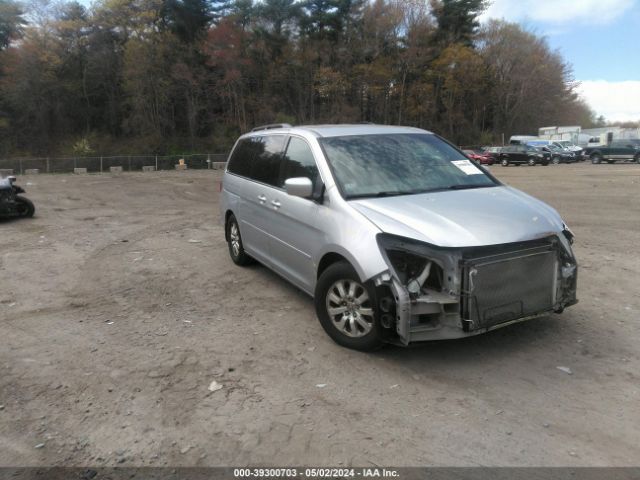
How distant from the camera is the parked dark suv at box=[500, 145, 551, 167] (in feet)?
126

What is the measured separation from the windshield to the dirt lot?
1428 millimetres

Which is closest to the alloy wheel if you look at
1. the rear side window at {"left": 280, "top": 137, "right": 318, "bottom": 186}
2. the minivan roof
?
the rear side window at {"left": 280, "top": 137, "right": 318, "bottom": 186}

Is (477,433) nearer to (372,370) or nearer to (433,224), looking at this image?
(372,370)

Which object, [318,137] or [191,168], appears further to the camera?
[191,168]

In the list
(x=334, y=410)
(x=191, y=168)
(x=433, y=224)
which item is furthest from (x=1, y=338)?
(x=191, y=168)

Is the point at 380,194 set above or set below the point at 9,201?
above

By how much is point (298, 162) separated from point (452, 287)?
227 centimetres

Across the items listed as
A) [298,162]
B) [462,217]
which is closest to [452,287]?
[462,217]

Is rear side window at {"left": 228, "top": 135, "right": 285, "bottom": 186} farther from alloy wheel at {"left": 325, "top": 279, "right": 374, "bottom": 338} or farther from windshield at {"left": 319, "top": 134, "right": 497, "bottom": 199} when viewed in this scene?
alloy wheel at {"left": 325, "top": 279, "right": 374, "bottom": 338}

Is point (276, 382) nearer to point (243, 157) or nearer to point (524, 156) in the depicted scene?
point (243, 157)

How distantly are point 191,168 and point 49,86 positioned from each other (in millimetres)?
26348

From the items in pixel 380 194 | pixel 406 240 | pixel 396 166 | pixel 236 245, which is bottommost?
pixel 236 245

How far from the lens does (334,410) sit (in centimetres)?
340

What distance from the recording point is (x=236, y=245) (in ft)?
23.4
